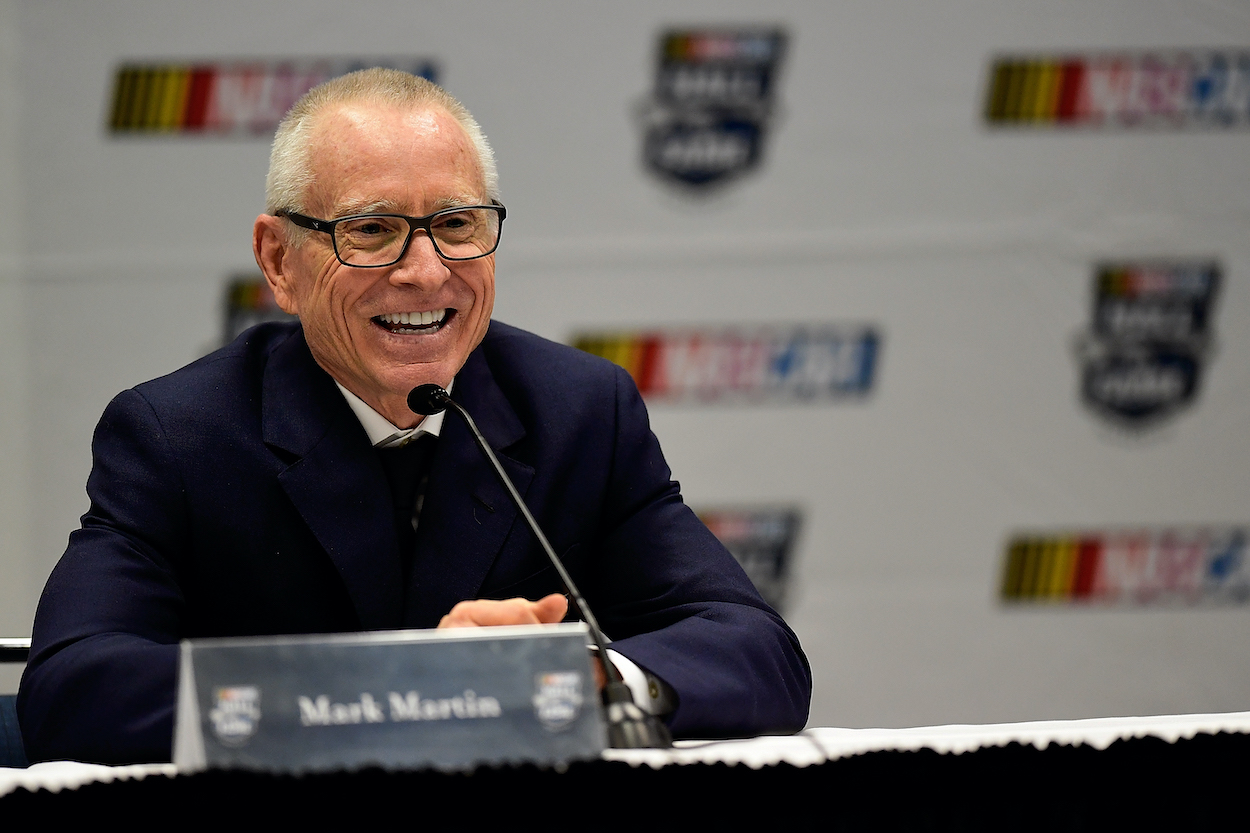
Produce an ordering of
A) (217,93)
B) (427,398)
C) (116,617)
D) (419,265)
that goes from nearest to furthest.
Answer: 1. (116,617)
2. (427,398)
3. (419,265)
4. (217,93)

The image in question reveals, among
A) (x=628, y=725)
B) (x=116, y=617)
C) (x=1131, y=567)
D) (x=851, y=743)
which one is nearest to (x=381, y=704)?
(x=628, y=725)

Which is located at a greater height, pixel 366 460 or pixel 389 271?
pixel 389 271

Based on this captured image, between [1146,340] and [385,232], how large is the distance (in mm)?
2428

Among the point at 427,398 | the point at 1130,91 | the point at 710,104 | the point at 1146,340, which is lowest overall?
the point at 427,398

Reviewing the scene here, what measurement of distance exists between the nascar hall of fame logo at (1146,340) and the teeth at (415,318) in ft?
7.12

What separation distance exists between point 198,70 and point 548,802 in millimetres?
2615

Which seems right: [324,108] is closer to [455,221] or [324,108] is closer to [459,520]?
[455,221]

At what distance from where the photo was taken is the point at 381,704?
0.90 metres

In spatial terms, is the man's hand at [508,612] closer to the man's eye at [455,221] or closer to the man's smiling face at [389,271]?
the man's smiling face at [389,271]

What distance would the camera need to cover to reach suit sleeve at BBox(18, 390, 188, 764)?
1142 millimetres

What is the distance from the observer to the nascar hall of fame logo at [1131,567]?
3.17 m

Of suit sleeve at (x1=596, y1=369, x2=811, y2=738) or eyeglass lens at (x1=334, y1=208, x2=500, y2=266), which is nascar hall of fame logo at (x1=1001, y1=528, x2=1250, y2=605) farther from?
eyeglass lens at (x1=334, y1=208, x2=500, y2=266)

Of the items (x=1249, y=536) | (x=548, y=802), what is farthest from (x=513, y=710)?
(x=1249, y=536)

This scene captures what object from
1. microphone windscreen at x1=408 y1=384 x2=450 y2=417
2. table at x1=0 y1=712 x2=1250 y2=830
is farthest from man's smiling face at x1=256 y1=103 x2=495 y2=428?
table at x1=0 y1=712 x2=1250 y2=830
